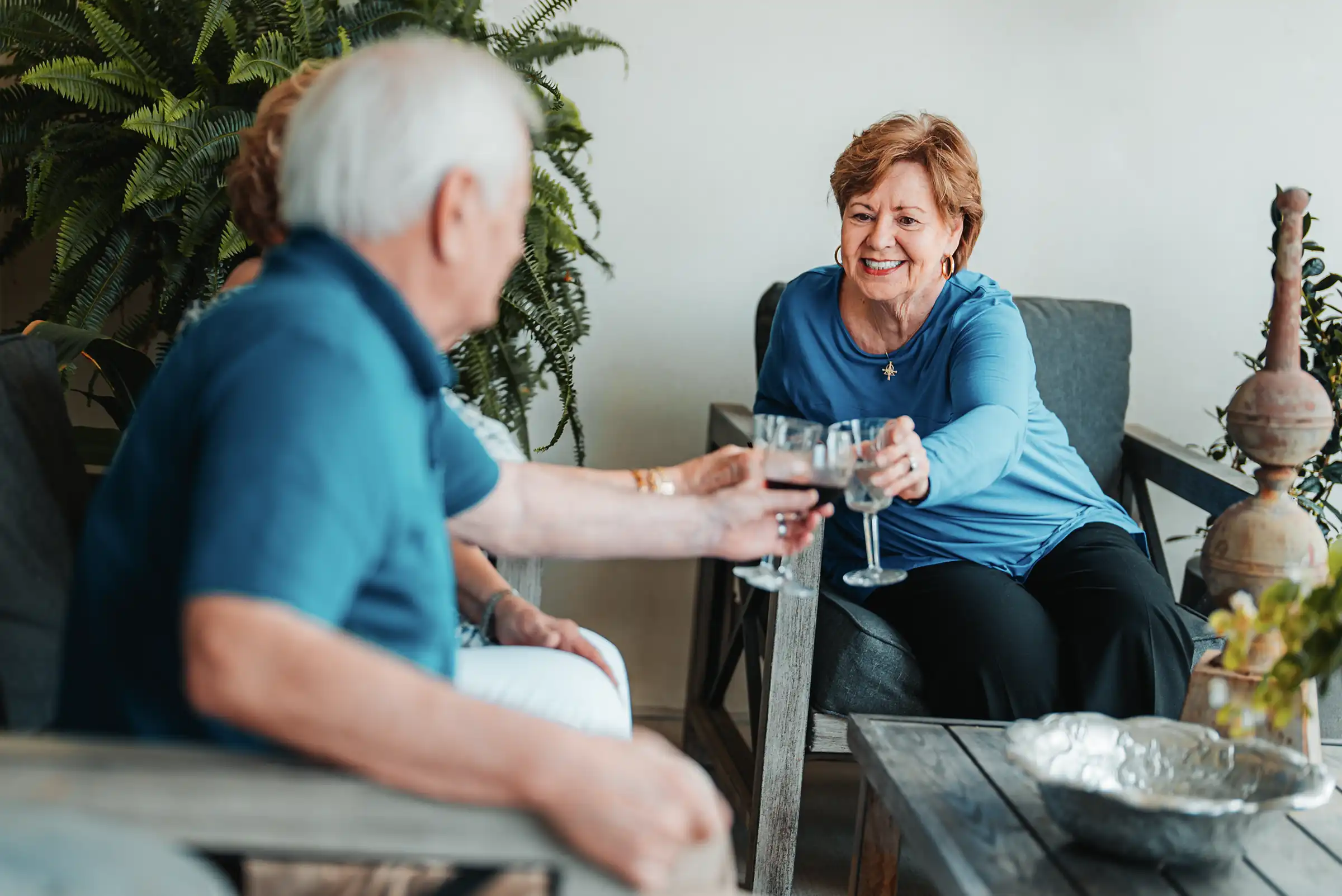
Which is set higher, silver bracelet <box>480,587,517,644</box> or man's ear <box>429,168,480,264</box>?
man's ear <box>429,168,480,264</box>

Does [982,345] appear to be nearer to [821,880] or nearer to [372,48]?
[821,880]

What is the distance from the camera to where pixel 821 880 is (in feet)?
7.74

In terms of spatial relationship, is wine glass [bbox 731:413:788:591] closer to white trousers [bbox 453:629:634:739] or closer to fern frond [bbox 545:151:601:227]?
white trousers [bbox 453:629:634:739]

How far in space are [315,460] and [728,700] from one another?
8.02ft

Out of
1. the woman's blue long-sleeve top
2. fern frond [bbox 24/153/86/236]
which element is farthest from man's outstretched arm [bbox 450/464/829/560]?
fern frond [bbox 24/153/86/236]

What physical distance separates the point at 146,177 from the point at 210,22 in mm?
269

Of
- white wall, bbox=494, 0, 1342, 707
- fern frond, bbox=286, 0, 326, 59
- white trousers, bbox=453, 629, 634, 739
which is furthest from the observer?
white wall, bbox=494, 0, 1342, 707

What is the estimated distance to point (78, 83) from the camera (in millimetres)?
2094

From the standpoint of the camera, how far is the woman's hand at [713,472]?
163cm

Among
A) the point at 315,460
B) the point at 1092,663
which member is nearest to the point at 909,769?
the point at 1092,663

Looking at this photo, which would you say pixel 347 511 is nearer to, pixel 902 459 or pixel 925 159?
pixel 902 459

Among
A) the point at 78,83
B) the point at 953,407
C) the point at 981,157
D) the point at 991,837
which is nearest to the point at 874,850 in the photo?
the point at 991,837

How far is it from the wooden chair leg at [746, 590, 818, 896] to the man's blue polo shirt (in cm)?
104

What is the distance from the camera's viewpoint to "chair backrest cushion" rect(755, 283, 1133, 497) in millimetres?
2643
